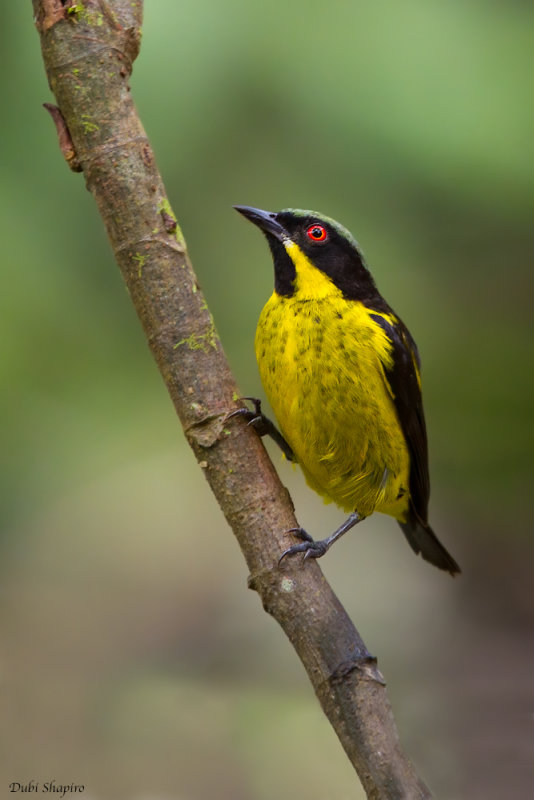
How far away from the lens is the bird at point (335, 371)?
304 centimetres

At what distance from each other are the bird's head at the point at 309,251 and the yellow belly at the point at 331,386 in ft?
0.24

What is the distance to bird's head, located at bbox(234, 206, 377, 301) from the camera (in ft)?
10.6

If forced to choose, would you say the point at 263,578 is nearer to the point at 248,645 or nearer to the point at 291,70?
the point at 248,645

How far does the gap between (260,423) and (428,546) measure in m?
1.36

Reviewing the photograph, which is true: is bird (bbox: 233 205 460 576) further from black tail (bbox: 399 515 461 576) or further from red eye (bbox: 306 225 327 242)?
black tail (bbox: 399 515 461 576)

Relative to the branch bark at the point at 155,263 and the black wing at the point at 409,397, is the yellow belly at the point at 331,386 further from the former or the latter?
the branch bark at the point at 155,263

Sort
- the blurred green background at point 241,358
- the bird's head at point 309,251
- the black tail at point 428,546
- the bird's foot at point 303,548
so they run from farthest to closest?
the blurred green background at point 241,358, the black tail at point 428,546, the bird's head at point 309,251, the bird's foot at point 303,548

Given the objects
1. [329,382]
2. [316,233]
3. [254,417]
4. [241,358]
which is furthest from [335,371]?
[241,358]

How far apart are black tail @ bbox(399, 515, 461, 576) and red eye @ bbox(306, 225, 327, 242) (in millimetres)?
1361

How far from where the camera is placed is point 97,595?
4906 mm

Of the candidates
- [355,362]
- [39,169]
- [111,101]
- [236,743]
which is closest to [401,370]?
[355,362]

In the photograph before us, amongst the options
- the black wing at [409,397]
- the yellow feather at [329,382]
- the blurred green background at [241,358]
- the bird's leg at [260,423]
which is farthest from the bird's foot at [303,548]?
the blurred green background at [241,358]

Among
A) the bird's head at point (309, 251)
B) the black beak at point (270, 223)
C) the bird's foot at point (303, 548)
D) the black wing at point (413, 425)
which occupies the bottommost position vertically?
the bird's foot at point (303, 548)

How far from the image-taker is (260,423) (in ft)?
9.42
